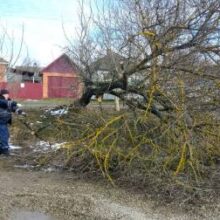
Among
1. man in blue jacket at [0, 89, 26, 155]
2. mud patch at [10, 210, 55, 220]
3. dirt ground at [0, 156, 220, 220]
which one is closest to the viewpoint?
mud patch at [10, 210, 55, 220]

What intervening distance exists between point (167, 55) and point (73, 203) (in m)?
3.91

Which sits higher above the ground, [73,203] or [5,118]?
[5,118]

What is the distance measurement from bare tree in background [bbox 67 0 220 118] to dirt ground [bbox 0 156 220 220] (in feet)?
6.45

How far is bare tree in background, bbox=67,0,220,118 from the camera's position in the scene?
941cm

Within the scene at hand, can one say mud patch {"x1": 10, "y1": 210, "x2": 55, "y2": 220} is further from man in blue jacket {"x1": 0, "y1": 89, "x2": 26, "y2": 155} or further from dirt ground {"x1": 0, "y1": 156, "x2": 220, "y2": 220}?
man in blue jacket {"x1": 0, "y1": 89, "x2": 26, "y2": 155}

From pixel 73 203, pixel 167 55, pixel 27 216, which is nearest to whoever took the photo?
pixel 27 216

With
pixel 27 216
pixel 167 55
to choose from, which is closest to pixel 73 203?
pixel 27 216

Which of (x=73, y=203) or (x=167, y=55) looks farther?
(x=167, y=55)

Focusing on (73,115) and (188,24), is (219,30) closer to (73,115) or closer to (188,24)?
(188,24)

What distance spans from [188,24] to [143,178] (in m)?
3.29

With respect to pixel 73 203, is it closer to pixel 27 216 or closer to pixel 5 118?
pixel 27 216

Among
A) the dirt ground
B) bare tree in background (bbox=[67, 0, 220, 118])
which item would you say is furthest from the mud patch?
bare tree in background (bbox=[67, 0, 220, 118])

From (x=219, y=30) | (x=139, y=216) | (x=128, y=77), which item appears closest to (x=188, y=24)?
(x=219, y=30)

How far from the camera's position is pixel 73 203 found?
7.19 metres
